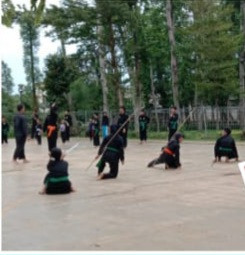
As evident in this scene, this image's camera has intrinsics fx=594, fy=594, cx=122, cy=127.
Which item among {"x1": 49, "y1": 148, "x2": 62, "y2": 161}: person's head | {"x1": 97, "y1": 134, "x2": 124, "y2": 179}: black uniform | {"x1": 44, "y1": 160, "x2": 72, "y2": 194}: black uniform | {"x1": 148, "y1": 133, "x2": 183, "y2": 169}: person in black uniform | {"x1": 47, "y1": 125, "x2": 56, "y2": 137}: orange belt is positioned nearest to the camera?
{"x1": 44, "y1": 160, "x2": 72, "y2": 194}: black uniform

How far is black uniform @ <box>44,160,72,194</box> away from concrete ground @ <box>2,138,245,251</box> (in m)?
0.26

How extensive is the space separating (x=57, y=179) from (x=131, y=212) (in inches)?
93.0

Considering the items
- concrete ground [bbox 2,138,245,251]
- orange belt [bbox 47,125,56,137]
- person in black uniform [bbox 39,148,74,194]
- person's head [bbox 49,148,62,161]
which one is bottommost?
concrete ground [bbox 2,138,245,251]

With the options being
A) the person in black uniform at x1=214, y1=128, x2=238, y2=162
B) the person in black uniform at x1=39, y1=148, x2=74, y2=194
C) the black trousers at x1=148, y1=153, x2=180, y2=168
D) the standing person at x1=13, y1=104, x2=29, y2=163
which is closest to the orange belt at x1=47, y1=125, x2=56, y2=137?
the standing person at x1=13, y1=104, x2=29, y2=163

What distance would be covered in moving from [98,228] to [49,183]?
3222 millimetres

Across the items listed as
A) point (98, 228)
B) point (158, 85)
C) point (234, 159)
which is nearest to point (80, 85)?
point (158, 85)

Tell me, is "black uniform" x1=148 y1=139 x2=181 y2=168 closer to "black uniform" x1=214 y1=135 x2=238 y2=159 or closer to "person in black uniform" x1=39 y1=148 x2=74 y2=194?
"black uniform" x1=214 y1=135 x2=238 y2=159

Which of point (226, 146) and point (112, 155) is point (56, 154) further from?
point (226, 146)

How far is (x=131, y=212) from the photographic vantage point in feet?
28.7

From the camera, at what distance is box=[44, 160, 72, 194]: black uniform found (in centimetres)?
1065

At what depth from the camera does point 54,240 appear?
7.00 m

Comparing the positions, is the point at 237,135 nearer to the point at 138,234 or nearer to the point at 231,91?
the point at 231,91

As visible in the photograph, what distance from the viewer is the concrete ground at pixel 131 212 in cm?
686

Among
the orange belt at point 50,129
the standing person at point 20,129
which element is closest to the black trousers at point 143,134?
the orange belt at point 50,129
